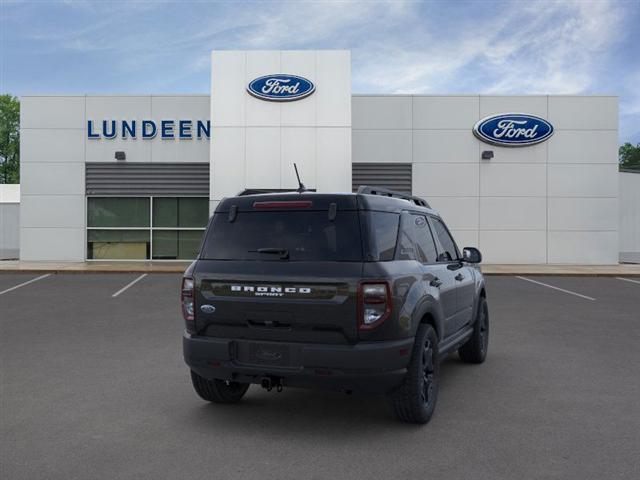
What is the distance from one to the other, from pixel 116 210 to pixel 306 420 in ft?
60.8

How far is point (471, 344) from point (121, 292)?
29.1 feet

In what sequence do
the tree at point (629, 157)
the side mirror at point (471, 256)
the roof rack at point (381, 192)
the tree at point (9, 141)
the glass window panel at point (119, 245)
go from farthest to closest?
the tree at point (629, 157)
the tree at point (9, 141)
the glass window panel at point (119, 245)
the side mirror at point (471, 256)
the roof rack at point (381, 192)

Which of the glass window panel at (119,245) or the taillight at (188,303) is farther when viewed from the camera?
the glass window panel at (119,245)

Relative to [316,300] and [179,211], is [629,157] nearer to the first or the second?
[179,211]

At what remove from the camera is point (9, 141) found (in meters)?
68.5

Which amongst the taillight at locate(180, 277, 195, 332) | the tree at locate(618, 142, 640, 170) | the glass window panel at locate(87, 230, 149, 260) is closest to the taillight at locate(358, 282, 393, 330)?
the taillight at locate(180, 277, 195, 332)

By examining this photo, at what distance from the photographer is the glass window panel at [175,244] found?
21.5 m

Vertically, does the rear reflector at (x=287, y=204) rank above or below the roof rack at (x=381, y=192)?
below

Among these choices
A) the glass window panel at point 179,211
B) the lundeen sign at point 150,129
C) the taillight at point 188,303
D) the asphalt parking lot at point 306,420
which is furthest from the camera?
the glass window panel at point 179,211

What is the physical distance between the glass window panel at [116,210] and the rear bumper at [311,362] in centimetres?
1805

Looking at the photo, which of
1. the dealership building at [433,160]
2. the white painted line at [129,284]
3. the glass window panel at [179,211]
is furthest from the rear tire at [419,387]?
the glass window panel at [179,211]

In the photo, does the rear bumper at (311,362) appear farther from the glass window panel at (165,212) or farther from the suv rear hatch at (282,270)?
the glass window panel at (165,212)

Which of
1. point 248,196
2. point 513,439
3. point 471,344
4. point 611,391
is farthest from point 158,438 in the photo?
point 611,391

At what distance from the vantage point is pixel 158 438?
4.28m
